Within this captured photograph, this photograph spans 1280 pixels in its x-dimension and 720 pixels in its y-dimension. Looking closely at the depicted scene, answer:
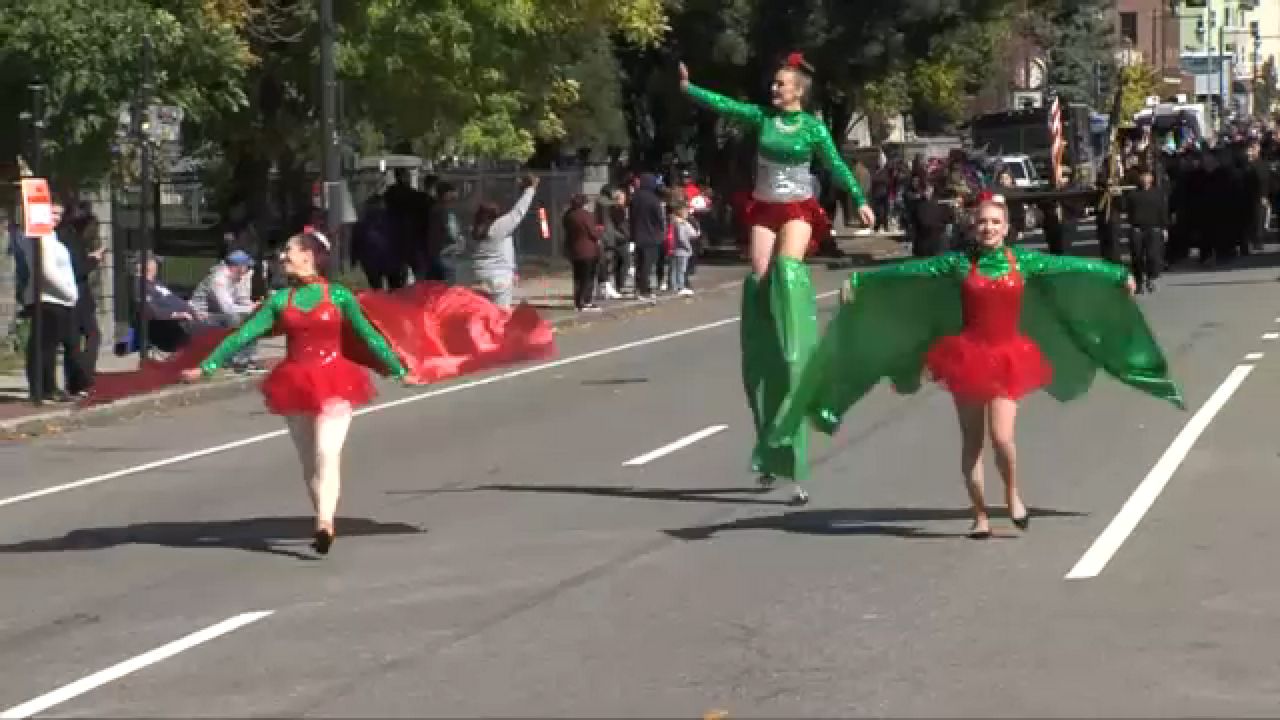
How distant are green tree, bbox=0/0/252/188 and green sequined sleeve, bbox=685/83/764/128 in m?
12.6

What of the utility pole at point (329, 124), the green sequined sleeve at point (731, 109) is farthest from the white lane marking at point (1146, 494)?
the utility pole at point (329, 124)

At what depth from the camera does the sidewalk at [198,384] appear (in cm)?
2103

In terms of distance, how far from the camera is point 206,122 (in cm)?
3481

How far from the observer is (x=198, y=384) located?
23766mm

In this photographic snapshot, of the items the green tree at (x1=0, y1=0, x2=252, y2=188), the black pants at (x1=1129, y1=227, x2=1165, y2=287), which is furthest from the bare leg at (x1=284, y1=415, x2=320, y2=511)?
the black pants at (x1=1129, y1=227, x2=1165, y2=287)

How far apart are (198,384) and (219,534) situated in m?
10.6

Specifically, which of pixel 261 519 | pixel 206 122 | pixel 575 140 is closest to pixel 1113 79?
pixel 575 140

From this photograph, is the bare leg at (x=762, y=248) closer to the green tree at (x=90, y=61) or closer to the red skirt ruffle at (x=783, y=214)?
the red skirt ruffle at (x=783, y=214)

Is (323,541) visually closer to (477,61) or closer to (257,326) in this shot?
(257,326)

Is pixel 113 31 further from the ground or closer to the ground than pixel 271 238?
further from the ground

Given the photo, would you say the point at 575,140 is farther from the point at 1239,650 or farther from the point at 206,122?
the point at 1239,650

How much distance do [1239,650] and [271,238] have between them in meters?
35.1

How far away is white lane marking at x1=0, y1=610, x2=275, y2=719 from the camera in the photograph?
8.82m

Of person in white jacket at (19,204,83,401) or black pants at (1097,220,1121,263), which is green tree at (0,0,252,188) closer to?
person in white jacket at (19,204,83,401)
